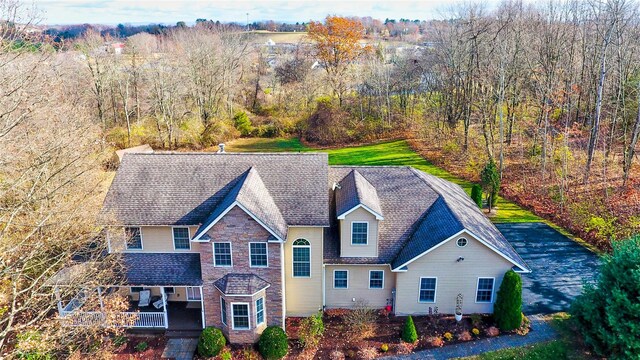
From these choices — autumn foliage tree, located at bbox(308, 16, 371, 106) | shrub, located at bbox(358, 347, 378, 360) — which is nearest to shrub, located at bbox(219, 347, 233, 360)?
shrub, located at bbox(358, 347, 378, 360)

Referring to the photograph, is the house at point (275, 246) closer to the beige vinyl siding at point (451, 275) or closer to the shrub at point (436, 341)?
the beige vinyl siding at point (451, 275)

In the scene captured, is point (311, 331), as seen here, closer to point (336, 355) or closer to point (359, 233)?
point (336, 355)

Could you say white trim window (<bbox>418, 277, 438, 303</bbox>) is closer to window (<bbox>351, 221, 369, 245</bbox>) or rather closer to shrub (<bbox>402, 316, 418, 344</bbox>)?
shrub (<bbox>402, 316, 418, 344</bbox>)

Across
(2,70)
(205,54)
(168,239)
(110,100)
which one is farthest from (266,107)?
(2,70)

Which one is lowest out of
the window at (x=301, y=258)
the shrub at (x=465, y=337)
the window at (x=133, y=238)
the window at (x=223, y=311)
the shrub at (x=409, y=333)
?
the shrub at (x=465, y=337)

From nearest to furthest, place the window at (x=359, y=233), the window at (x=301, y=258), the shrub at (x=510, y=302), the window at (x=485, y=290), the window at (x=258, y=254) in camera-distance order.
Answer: the window at (x=258, y=254) < the shrub at (x=510, y=302) < the window at (x=301, y=258) < the window at (x=359, y=233) < the window at (x=485, y=290)

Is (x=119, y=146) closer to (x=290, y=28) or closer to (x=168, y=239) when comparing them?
(x=168, y=239)

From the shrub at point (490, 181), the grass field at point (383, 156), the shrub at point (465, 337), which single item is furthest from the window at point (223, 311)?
the shrub at point (490, 181)

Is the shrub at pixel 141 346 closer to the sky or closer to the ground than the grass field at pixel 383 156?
closer to the ground
